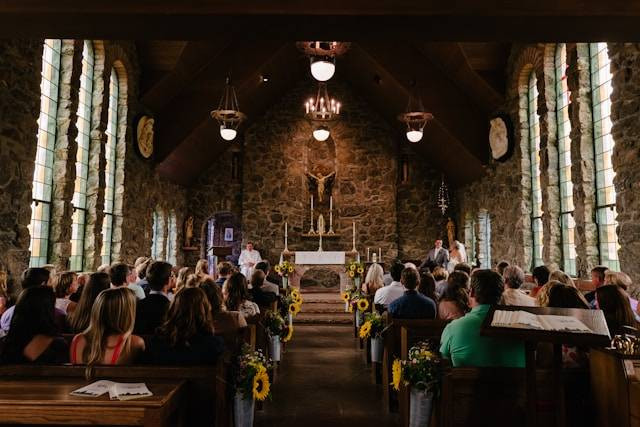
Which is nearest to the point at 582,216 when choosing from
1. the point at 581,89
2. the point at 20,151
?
the point at 581,89

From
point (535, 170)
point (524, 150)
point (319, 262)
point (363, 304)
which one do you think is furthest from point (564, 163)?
point (319, 262)

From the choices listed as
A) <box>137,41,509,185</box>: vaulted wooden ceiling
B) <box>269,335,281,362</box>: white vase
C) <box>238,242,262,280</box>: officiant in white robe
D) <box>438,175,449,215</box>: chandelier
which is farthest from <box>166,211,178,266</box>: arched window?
<box>269,335,281,362</box>: white vase

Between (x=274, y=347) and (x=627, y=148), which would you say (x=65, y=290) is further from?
(x=627, y=148)

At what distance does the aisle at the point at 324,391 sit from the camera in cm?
410

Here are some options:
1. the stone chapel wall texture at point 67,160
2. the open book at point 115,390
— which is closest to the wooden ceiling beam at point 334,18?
the stone chapel wall texture at point 67,160

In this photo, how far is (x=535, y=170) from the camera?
898 centimetres

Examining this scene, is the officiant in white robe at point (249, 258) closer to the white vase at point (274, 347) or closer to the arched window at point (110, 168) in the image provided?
the arched window at point (110, 168)

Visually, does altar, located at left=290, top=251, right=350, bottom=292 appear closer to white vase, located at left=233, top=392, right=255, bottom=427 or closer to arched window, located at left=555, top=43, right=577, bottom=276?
arched window, located at left=555, top=43, right=577, bottom=276

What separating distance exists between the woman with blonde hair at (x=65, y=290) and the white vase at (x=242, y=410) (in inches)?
72.3

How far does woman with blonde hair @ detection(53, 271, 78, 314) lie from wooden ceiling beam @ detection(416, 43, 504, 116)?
794cm

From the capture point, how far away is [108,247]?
30.1 ft

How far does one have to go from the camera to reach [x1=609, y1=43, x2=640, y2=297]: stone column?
5500mm

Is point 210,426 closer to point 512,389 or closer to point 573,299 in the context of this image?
point 512,389

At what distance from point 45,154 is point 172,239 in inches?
230
